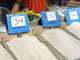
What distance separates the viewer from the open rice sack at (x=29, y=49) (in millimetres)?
Answer: 889

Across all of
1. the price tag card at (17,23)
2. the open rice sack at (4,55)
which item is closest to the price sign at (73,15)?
the price tag card at (17,23)

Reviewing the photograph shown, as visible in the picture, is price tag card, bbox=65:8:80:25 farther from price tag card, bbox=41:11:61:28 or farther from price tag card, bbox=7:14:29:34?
price tag card, bbox=7:14:29:34

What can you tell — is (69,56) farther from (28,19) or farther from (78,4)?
(78,4)

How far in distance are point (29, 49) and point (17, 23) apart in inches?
9.6

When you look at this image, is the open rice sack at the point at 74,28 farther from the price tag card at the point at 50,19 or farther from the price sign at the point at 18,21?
the price sign at the point at 18,21

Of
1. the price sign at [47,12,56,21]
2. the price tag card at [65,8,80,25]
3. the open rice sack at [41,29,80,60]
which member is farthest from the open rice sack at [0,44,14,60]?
the price tag card at [65,8,80,25]

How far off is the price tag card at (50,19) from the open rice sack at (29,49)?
0.23 m

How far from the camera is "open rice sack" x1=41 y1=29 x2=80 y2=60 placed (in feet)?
3.08

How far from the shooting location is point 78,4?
5.10 ft

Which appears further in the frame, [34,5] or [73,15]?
[34,5]

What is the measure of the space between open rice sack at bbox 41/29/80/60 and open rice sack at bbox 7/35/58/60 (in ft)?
0.26

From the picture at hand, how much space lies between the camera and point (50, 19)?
120 centimetres

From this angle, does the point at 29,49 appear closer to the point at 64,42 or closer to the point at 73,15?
the point at 64,42

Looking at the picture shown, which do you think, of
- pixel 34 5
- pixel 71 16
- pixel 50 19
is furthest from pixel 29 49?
pixel 34 5
